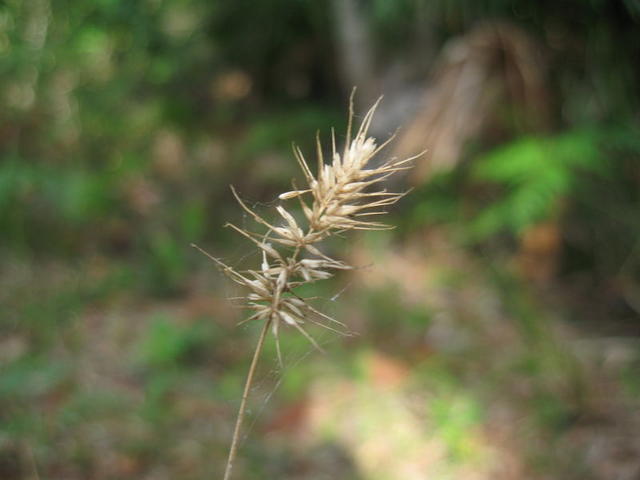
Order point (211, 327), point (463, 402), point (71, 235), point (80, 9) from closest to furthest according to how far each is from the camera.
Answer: point (463, 402)
point (211, 327)
point (80, 9)
point (71, 235)

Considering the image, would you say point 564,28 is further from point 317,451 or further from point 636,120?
point 317,451

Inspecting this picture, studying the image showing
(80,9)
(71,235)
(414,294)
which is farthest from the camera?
(71,235)

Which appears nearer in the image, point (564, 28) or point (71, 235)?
point (564, 28)

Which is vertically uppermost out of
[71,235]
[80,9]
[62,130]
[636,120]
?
[80,9]

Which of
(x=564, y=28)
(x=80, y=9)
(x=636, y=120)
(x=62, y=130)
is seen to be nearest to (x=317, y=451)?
(x=636, y=120)

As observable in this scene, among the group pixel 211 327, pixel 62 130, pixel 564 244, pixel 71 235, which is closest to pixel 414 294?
pixel 564 244

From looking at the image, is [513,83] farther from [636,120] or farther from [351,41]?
[351,41]

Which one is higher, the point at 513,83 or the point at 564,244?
the point at 513,83
